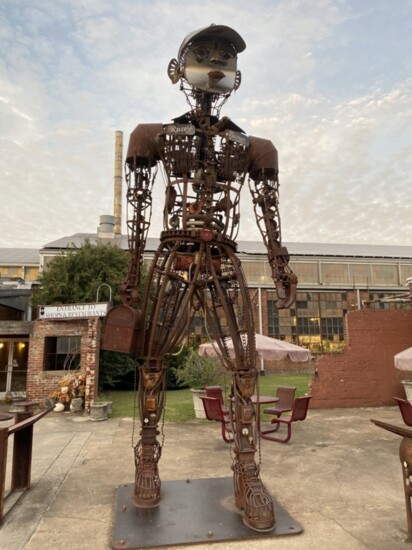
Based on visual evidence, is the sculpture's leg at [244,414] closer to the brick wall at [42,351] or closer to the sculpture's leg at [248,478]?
the sculpture's leg at [248,478]

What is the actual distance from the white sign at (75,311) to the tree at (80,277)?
15.1 feet

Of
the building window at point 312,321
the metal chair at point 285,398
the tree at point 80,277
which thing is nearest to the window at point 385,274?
the building window at point 312,321

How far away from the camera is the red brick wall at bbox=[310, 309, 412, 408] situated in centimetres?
1084

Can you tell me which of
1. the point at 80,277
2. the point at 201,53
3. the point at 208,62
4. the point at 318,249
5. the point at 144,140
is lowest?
the point at 144,140

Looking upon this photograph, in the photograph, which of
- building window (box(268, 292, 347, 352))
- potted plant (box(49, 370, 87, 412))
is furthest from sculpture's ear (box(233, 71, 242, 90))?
building window (box(268, 292, 347, 352))

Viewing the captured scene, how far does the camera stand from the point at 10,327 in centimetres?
1159

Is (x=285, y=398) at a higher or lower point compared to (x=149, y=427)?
lower

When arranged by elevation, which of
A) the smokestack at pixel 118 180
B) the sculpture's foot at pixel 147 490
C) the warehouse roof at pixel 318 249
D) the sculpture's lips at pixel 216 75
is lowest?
the sculpture's foot at pixel 147 490

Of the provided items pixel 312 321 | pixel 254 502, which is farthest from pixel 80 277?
pixel 312 321

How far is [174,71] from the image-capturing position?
4738 mm

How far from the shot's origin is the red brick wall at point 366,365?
10.8 metres

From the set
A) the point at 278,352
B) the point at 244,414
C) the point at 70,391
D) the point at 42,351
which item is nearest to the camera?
the point at 244,414

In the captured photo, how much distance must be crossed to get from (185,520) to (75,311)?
7.84 m

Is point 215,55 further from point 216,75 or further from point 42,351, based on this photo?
point 42,351
